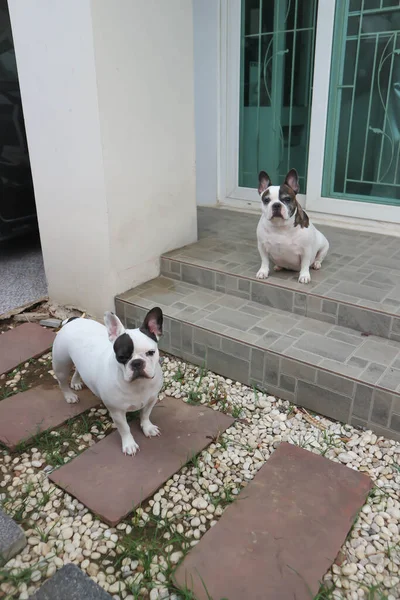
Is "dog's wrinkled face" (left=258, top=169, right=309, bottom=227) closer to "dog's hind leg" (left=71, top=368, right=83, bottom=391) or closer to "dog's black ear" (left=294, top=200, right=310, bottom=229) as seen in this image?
"dog's black ear" (left=294, top=200, right=310, bottom=229)

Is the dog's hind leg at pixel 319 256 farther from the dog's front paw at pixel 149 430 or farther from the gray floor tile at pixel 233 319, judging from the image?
the dog's front paw at pixel 149 430

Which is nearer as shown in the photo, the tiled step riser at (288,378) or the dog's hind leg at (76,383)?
the tiled step riser at (288,378)

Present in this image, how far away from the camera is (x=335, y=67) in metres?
4.85

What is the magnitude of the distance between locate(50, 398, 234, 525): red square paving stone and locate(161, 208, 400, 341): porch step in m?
1.20

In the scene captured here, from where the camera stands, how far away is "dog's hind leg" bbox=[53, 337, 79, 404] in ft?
9.85

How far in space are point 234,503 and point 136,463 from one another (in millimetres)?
607

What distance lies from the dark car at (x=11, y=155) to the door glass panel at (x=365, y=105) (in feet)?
11.1

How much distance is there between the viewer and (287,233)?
3.66m

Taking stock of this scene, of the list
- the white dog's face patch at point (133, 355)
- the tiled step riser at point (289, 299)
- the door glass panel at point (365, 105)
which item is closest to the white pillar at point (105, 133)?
the tiled step riser at point (289, 299)

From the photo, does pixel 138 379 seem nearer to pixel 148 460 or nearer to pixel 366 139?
pixel 148 460

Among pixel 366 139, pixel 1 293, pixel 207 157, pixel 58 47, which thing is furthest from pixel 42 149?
pixel 366 139

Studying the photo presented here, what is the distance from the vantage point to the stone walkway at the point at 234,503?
2006 mm

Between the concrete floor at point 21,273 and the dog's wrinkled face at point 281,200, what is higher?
the dog's wrinkled face at point 281,200

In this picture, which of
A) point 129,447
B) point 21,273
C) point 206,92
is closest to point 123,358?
point 129,447
